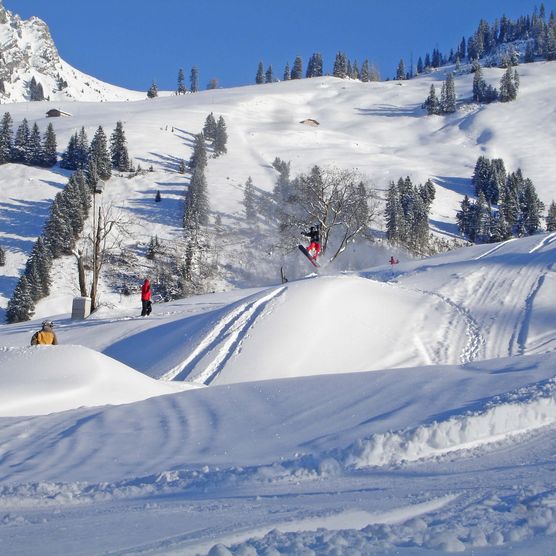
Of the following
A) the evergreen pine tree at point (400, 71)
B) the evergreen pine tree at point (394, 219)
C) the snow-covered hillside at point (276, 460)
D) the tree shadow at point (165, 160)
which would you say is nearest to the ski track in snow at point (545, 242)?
the snow-covered hillside at point (276, 460)

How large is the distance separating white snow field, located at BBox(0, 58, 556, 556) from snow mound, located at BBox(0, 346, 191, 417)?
3 cm

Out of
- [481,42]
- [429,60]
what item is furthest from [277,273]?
[429,60]

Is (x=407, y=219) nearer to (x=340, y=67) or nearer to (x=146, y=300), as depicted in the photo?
(x=146, y=300)

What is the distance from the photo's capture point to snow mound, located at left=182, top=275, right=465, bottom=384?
46.6 ft

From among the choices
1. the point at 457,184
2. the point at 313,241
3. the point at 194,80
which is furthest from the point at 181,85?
the point at 313,241

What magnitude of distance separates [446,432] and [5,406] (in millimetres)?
6141

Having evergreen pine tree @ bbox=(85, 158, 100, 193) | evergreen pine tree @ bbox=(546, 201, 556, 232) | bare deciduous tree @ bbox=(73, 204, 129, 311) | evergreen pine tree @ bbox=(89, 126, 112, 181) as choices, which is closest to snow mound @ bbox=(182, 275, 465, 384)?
bare deciduous tree @ bbox=(73, 204, 129, 311)

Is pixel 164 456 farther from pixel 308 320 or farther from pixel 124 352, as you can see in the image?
pixel 124 352

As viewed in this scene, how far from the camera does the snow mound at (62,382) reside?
30.1 ft

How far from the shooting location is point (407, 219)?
192 feet

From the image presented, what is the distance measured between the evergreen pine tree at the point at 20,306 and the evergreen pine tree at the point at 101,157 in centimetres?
2412

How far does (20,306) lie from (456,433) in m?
36.4

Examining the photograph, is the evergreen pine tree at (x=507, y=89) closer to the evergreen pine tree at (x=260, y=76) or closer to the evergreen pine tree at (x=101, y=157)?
the evergreen pine tree at (x=260, y=76)

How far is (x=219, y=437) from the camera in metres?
6.75
